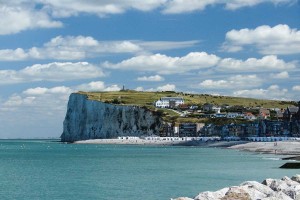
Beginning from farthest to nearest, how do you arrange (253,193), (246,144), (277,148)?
(246,144)
(277,148)
(253,193)

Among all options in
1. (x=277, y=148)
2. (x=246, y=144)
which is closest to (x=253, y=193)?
(x=277, y=148)

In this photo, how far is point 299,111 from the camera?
187125mm

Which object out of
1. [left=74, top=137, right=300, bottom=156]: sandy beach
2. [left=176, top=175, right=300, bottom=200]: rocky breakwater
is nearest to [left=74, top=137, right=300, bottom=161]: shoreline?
[left=74, top=137, right=300, bottom=156]: sandy beach

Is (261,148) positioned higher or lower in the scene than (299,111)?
lower

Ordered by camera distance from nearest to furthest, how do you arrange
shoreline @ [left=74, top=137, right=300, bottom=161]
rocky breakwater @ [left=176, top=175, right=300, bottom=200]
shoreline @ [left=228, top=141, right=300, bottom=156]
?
rocky breakwater @ [left=176, top=175, right=300, bottom=200] → shoreline @ [left=228, top=141, right=300, bottom=156] → shoreline @ [left=74, top=137, right=300, bottom=161]

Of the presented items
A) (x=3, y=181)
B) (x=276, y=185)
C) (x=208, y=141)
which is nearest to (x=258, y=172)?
Result: (x=3, y=181)

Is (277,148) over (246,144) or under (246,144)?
under

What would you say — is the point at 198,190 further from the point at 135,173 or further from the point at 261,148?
the point at 261,148

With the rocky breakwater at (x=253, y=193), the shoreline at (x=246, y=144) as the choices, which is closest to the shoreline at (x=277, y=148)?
the shoreline at (x=246, y=144)

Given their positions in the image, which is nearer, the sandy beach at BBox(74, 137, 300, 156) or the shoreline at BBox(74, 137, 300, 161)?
the shoreline at BBox(74, 137, 300, 161)

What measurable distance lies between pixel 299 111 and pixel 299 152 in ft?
269

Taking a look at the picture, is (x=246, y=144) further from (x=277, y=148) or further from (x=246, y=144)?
(x=277, y=148)

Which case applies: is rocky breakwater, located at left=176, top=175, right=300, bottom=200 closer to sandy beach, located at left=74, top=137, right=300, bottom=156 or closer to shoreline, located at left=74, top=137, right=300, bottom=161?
shoreline, located at left=74, top=137, right=300, bottom=161

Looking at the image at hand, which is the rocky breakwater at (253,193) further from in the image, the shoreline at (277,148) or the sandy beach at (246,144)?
the sandy beach at (246,144)
